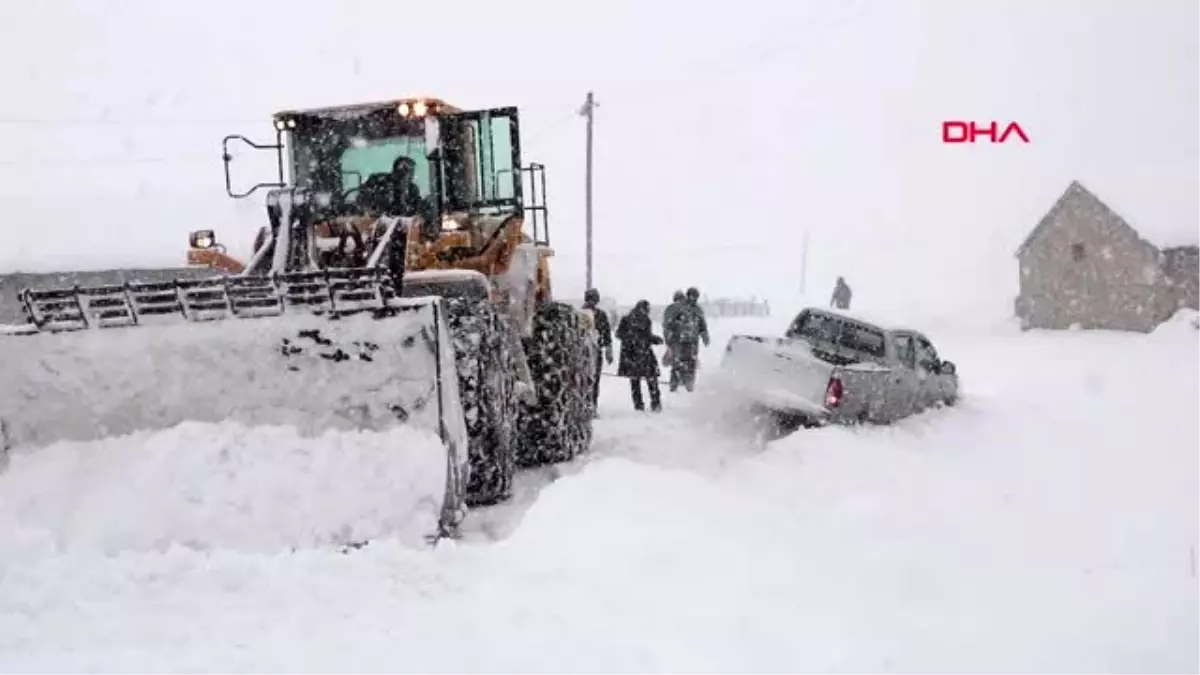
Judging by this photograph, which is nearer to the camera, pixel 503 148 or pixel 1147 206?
pixel 503 148

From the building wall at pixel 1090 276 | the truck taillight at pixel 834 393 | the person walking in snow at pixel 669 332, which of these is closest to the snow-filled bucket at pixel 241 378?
the truck taillight at pixel 834 393

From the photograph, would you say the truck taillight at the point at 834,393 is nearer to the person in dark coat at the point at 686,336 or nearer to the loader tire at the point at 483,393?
the loader tire at the point at 483,393

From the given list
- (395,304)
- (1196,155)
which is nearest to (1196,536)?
(395,304)

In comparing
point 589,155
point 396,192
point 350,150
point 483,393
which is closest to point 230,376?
point 483,393

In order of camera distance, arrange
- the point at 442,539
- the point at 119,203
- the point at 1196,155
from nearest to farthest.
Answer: the point at 442,539 → the point at 1196,155 → the point at 119,203

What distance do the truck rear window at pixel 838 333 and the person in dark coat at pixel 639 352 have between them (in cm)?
167

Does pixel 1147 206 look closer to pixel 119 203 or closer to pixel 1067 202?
pixel 1067 202

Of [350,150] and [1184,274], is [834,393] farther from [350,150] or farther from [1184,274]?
[1184,274]

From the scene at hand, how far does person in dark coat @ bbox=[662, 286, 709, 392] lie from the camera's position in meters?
12.7

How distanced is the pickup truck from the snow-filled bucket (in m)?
4.62

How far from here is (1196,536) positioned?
593 cm

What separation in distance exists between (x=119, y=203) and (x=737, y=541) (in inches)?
1406

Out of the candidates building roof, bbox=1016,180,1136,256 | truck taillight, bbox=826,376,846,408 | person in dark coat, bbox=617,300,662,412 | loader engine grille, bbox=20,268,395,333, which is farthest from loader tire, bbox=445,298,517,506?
building roof, bbox=1016,180,1136,256

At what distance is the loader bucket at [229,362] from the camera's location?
505 centimetres
